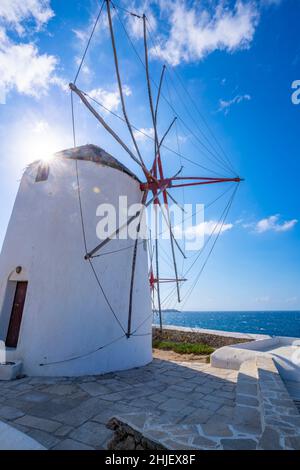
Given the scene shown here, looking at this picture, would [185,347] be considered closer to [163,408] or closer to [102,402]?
[163,408]

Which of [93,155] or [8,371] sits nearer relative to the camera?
[8,371]

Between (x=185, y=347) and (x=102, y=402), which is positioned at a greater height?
(x=185, y=347)

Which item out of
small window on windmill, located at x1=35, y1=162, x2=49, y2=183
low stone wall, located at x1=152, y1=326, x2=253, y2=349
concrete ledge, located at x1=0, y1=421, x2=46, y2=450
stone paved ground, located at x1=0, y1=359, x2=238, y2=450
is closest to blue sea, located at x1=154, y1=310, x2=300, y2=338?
low stone wall, located at x1=152, y1=326, x2=253, y2=349

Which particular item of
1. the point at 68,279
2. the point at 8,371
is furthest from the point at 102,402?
the point at 68,279

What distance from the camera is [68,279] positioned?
666cm

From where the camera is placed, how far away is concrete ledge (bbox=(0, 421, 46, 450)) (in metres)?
3.01

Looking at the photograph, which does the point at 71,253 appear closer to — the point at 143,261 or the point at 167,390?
the point at 143,261

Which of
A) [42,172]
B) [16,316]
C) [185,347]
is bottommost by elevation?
[185,347]

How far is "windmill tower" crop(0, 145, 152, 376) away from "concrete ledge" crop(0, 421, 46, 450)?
2888 millimetres

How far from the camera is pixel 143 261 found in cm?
866

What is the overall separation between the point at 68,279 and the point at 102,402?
2939 mm

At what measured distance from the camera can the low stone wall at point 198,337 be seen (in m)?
11.0

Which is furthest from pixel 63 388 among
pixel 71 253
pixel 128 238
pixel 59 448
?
pixel 128 238

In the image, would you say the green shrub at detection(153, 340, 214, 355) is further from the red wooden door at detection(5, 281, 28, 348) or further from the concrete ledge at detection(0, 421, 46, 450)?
the concrete ledge at detection(0, 421, 46, 450)
